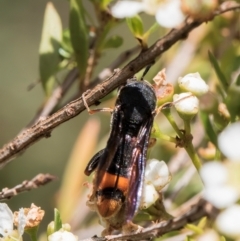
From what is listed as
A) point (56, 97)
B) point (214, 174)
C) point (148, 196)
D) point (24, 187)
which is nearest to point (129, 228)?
point (148, 196)

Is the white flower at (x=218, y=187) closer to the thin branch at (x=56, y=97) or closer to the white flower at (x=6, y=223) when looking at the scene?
the white flower at (x=6, y=223)

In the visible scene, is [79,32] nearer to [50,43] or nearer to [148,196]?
[50,43]

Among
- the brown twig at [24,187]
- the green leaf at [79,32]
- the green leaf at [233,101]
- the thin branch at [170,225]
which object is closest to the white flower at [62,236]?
the thin branch at [170,225]

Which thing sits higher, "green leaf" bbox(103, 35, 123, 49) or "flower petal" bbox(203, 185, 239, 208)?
"green leaf" bbox(103, 35, 123, 49)

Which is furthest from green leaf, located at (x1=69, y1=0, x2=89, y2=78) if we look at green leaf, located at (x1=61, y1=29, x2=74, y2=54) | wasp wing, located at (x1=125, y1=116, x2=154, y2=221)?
wasp wing, located at (x1=125, y1=116, x2=154, y2=221)

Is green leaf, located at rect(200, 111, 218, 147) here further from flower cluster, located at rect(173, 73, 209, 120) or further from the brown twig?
the brown twig

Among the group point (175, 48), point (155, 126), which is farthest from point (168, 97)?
point (175, 48)
